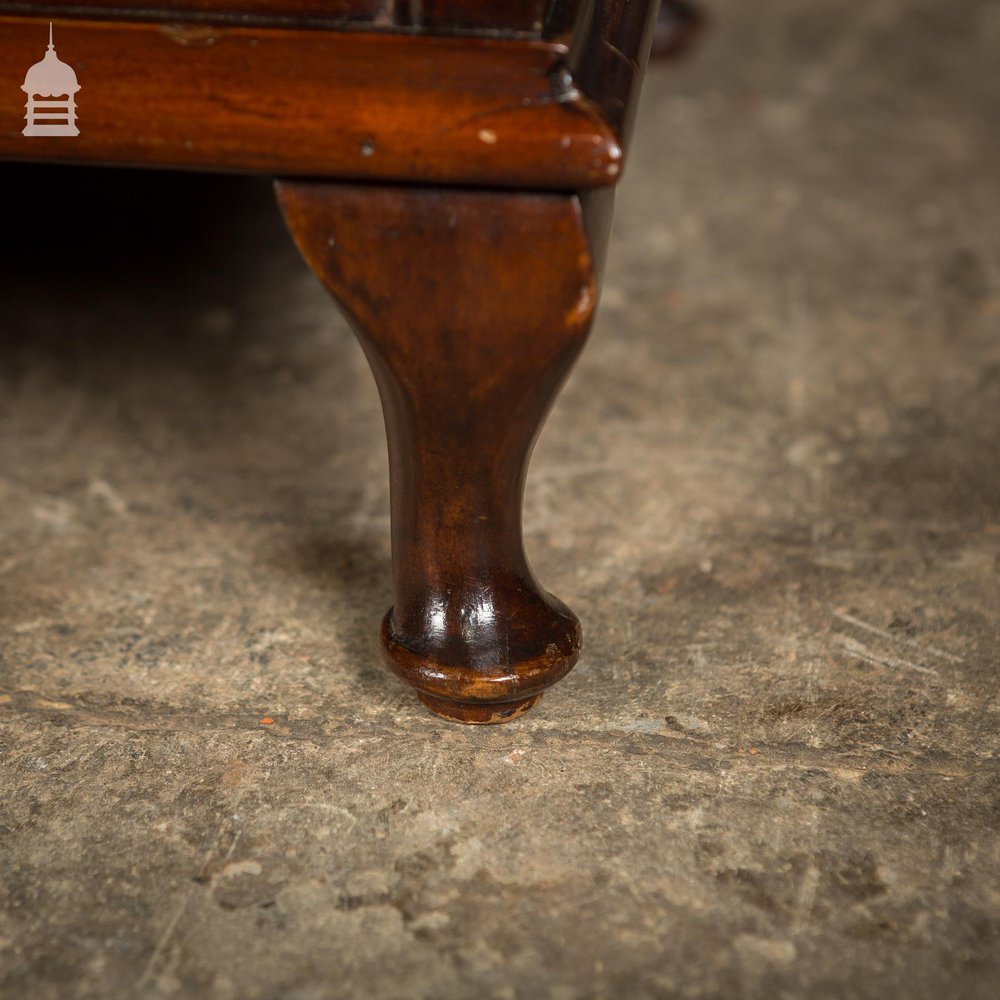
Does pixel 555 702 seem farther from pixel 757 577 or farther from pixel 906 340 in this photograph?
pixel 906 340

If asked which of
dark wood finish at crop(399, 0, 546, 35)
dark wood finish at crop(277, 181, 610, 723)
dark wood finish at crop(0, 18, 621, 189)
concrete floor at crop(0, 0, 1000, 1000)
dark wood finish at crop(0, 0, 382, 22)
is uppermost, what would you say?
dark wood finish at crop(399, 0, 546, 35)

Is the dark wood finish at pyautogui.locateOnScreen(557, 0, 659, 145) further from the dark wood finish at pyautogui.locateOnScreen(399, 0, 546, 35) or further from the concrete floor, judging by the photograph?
the concrete floor

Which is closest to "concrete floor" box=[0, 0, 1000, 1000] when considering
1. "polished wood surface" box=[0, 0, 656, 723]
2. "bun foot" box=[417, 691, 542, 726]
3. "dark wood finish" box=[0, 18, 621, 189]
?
"bun foot" box=[417, 691, 542, 726]

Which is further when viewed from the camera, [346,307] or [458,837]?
[458,837]

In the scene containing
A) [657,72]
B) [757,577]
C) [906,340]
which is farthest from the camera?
[657,72]

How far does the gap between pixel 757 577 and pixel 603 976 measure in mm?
569

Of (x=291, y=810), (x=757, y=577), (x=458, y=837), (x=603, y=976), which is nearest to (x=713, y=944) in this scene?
(x=603, y=976)

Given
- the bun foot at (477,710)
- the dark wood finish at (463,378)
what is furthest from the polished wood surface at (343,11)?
the bun foot at (477,710)

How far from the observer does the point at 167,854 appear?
102 centimetres

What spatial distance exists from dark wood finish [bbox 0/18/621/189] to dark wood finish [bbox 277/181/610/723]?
31 millimetres

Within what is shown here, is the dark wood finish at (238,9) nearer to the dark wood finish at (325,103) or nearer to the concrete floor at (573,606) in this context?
the dark wood finish at (325,103)

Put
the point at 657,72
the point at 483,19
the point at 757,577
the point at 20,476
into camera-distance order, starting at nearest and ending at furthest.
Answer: the point at 483,19 < the point at 757,577 < the point at 20,476 < the point at 657,72

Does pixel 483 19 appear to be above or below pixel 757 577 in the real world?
above

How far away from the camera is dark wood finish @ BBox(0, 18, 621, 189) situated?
83 centimetres
